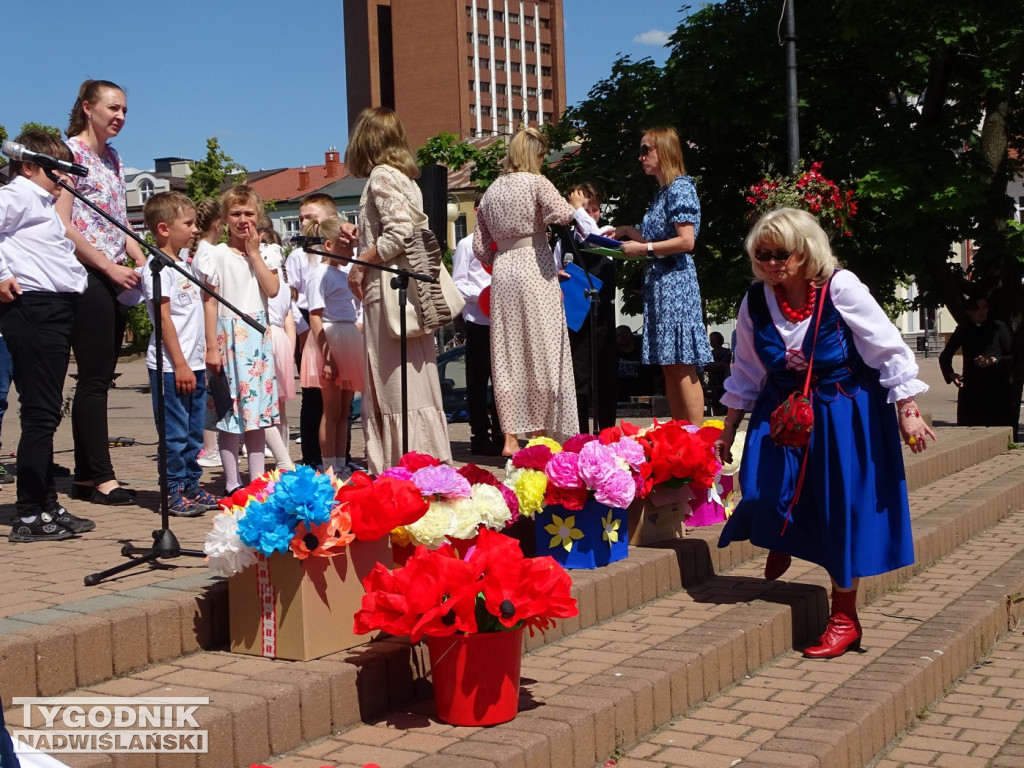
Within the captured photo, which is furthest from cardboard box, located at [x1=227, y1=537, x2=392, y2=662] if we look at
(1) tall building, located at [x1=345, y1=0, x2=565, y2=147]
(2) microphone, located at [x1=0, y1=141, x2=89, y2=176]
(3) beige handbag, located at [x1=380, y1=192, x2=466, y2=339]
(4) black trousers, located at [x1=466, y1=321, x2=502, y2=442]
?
(1) tall building, located at [x1=345, y1=0, x2=565, y2=147]

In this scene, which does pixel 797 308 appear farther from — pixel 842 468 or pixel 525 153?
pixel 525 153

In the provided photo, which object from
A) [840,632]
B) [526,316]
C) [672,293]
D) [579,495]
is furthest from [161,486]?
[672,293]

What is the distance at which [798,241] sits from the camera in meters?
5.03

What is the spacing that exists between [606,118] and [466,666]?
23.2m

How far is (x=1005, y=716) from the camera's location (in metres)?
4.89

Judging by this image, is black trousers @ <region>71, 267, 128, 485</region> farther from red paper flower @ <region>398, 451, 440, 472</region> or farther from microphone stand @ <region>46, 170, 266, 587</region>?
red paper flower @ <region>398, 451, 440, 472</region>

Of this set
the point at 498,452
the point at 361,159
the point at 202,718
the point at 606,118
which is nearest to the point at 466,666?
the point at 202,718

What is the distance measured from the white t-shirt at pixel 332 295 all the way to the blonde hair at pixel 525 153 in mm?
1197

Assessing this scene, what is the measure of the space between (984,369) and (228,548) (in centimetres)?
1091

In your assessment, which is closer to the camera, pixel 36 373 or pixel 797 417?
pixel 797 417

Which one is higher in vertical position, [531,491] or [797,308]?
[797,308]

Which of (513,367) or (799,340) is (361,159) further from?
(799,340)

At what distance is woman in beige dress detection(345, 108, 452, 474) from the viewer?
6.56m

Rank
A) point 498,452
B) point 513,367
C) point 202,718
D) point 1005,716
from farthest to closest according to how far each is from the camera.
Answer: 1. point 498,452
2. point 513,367
3. point 1005,716
4. point 202,718
